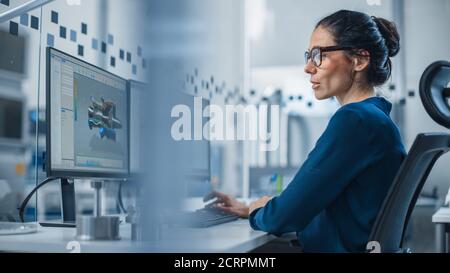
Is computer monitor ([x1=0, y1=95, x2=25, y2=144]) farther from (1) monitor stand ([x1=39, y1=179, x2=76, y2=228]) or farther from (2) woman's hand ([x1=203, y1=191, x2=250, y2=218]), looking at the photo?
(2) woman's hand ([x1=203, y1=191, x2=250, y2=218])

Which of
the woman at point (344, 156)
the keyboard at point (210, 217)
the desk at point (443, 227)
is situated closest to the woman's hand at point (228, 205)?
the keyboard at point (210, 217)

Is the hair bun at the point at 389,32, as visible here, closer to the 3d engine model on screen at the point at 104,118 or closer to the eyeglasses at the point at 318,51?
the eyeglasses at the point at 318,51

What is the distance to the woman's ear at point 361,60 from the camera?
1069 mm

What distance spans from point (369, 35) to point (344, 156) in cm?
28

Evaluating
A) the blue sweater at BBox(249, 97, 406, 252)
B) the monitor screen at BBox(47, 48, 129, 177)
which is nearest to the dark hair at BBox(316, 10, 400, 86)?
the blue sweater at BBox(249, 97, 406, 252)

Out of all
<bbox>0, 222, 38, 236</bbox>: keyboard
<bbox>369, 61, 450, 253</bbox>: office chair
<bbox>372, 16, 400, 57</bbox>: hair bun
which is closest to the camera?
<bbox>369, 61, 450, 253</bbox>: office chair

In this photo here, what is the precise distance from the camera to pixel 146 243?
27.7 inches

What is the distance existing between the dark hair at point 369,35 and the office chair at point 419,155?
18 centimetres

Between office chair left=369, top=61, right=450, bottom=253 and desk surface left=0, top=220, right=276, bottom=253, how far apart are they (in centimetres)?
24

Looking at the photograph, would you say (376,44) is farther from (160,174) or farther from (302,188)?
(160,174)

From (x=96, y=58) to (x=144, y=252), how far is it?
886mm

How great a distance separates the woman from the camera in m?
0.95

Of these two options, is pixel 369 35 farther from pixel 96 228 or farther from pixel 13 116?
pixel 13 116
